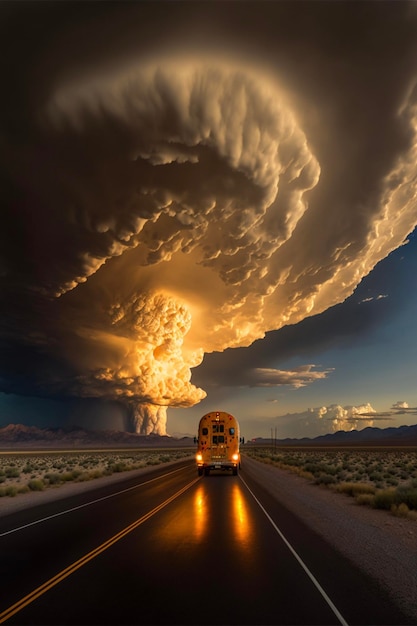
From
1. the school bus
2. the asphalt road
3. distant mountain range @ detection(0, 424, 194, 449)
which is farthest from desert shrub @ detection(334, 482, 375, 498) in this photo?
distant mountain range @ detection(0, 424, 194, 449)

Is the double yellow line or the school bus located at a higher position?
the school bus

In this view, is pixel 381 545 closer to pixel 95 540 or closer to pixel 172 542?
pixel 172 542

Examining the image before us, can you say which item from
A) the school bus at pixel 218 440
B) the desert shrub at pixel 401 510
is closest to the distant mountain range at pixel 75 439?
the school bus at pixel 218 440

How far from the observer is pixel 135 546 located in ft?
30.3

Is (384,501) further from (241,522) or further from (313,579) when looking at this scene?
(313,579)

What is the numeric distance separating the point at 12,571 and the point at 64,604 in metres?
2.21

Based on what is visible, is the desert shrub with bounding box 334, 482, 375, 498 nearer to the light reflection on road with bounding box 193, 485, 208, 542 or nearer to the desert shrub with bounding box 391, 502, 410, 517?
the desert shrub with bounding box 391, 502, 410, 517

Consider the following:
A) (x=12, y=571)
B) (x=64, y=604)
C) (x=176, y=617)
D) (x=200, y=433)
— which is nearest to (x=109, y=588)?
(x=64, y=604)

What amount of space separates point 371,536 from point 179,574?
5.58 meters

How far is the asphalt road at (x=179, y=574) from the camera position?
564cm

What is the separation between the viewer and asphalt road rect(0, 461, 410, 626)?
564 cm

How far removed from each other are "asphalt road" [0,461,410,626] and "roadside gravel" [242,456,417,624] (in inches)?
13.0

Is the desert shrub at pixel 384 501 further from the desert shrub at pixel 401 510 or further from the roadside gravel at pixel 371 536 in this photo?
the desert shrub at pixel 401 510

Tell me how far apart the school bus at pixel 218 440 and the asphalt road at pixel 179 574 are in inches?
639
